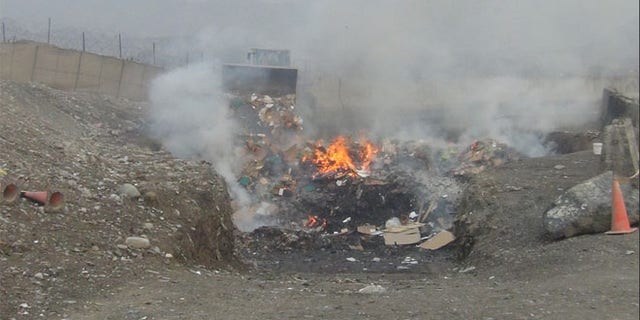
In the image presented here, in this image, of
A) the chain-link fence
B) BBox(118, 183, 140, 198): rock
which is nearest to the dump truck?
the chain-link fence

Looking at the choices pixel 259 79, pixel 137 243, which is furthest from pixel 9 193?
pixel 259 79

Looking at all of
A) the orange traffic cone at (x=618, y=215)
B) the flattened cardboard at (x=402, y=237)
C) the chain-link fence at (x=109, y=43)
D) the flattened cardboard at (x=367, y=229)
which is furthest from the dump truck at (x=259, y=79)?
the orange traffic cone at (x=618, y=215)

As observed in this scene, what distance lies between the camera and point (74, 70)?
15.0 metres

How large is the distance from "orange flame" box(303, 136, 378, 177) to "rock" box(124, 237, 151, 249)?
19.0 feet

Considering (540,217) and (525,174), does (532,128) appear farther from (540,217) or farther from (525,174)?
(540,217)

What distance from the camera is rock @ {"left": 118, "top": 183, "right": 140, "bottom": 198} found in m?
6.57

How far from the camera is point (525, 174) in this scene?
8945 millimetres

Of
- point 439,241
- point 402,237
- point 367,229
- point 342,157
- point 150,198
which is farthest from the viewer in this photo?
point 342,157

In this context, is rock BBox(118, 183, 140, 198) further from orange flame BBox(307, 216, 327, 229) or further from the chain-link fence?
the chain-link fence

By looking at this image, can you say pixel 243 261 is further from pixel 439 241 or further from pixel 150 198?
pixel 439 241

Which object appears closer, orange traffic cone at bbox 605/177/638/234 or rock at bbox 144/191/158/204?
orange traffic cone at bbox 605/177/638/234

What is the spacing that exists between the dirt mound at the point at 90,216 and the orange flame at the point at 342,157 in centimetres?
346

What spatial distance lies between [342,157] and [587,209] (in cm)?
665

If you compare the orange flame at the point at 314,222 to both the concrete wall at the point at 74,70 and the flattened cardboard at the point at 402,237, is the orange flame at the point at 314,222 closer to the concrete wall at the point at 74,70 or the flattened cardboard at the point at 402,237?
the flattened cardboard at the point at 402,237
